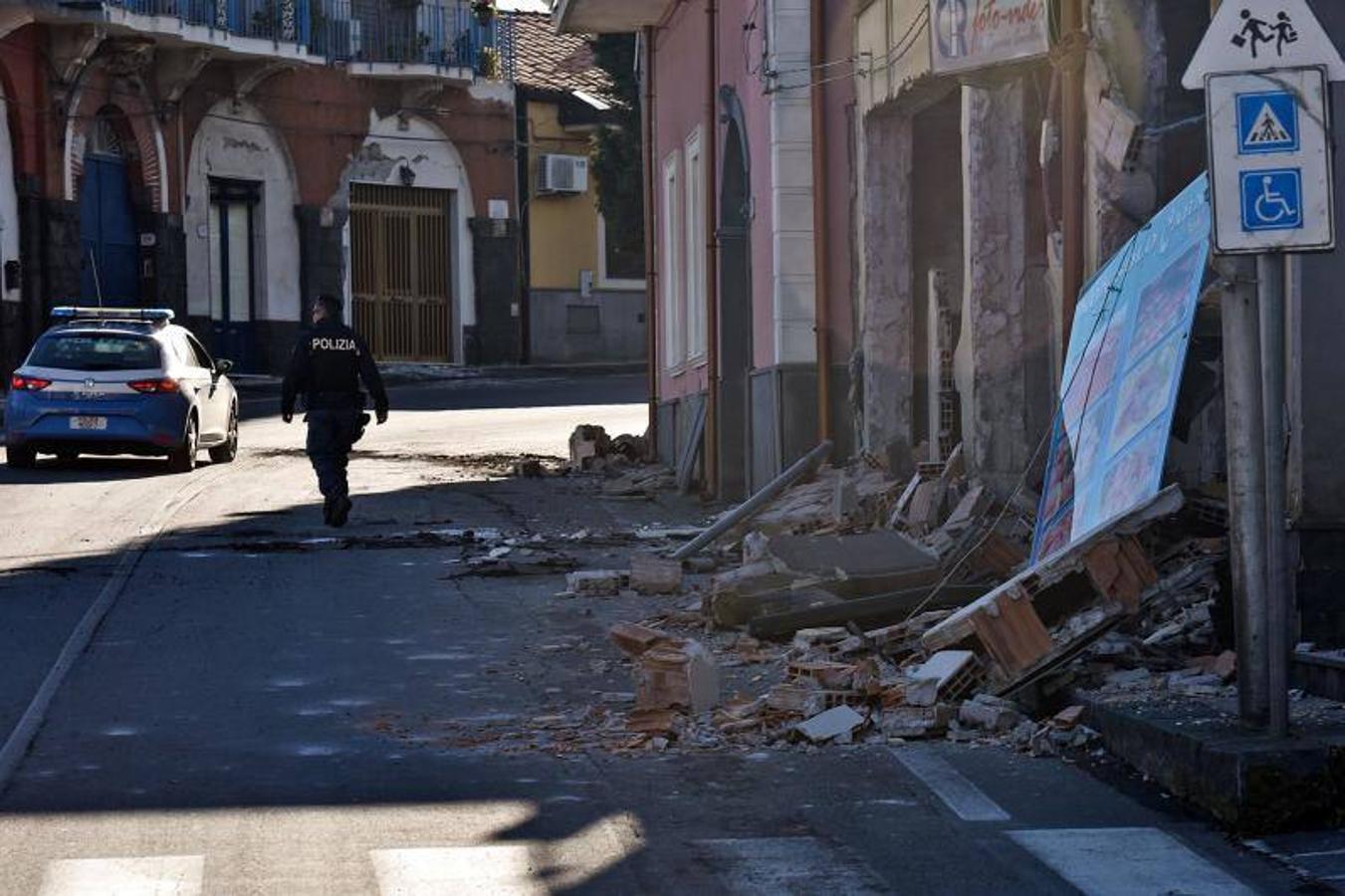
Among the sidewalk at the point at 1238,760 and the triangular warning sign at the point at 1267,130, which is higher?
the triangular warning sign at the point at 1267,130

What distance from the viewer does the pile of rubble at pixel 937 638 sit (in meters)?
9.27

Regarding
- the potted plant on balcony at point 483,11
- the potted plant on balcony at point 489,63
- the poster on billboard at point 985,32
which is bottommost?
the poster on billboard at point 985,32

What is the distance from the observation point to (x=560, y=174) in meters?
51.8

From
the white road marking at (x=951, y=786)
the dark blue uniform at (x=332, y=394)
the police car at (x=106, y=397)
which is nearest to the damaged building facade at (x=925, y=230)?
the white road marking at (x=951, y=786)

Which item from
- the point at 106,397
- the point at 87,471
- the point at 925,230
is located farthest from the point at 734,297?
the point at 87,471

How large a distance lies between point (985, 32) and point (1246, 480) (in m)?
5.86

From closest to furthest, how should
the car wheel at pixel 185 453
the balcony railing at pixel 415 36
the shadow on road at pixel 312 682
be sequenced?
the shadow on road at pixel 312 682, the car wheel at pixel 185 453, the balcony railing at pixel 415 36

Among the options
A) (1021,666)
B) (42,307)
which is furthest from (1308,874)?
(42,307)

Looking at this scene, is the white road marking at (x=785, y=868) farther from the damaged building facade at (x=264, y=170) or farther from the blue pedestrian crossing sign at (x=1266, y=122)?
the damaged building facade at (x=264, y=170)

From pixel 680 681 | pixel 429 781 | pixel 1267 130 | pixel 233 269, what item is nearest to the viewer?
pixel 1267 130

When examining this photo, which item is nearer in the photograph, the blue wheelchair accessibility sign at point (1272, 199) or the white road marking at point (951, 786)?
the white road marking at point (951, 786)

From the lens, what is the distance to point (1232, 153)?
7.93m

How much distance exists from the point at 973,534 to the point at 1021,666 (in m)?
3.20

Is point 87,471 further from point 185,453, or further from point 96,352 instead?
point 96,352
